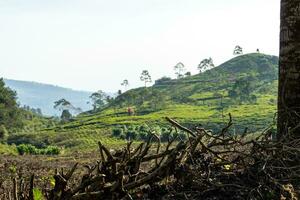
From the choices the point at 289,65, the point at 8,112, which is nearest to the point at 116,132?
the point at 8,112

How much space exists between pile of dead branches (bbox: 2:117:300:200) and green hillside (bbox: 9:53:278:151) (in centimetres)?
5192

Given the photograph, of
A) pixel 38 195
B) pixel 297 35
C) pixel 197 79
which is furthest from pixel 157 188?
pixel 197 79

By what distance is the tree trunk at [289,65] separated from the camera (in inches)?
177

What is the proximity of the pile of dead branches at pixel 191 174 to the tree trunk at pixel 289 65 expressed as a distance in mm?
773

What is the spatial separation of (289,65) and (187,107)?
121 m

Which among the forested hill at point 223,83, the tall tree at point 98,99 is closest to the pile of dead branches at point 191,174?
the forested hill at point 223,83

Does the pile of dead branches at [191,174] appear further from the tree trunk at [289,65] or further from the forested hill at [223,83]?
the forested hill at [223,83]

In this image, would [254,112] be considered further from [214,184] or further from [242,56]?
[214,184]

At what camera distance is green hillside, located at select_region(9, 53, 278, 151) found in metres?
86.8

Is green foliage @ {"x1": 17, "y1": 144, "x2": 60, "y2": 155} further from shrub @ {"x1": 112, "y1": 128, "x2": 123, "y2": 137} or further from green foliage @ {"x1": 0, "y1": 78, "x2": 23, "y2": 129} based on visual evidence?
green foliage @ {"x1": 0, "y1": 78, "x2": 23, "y2": 129}

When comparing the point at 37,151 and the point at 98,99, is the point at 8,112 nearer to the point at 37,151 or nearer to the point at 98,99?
the point at 37,151

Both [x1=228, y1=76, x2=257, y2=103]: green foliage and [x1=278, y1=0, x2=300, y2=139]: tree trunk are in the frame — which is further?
[x1=228, y1=76, x2=257, y2=103]: green foliage

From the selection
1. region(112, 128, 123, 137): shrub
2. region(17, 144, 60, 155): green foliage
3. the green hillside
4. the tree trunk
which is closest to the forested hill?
the green hillside

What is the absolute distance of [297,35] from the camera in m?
4.59
